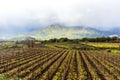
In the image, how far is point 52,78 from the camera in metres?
26.8

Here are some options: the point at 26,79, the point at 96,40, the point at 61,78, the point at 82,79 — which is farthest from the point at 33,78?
the point at 96,40

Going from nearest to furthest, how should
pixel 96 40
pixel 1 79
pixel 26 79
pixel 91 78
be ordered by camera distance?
pixel 1 79
pixel 26 79
pixel 91 78
pixel 96 40

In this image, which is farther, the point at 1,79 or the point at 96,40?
the point at 96,40

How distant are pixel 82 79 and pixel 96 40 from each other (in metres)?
136

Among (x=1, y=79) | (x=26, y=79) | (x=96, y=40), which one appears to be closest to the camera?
(x=1, y=79)

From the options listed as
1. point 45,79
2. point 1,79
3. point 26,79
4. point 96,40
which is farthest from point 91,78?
point 96,40

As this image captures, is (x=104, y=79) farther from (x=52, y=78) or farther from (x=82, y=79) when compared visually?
(x=52, y=78)

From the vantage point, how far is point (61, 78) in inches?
1057

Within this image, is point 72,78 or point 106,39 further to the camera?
point 106,39

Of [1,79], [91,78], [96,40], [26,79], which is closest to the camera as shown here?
[1,79]

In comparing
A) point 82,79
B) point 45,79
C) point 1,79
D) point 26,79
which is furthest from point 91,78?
point 1,79

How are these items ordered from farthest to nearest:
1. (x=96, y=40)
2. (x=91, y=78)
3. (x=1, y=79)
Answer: (x=96, y=40) < (x=91, y=78) < (x=1, y=79)

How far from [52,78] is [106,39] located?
138 m

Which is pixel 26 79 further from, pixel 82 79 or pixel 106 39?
pixel 106 39
